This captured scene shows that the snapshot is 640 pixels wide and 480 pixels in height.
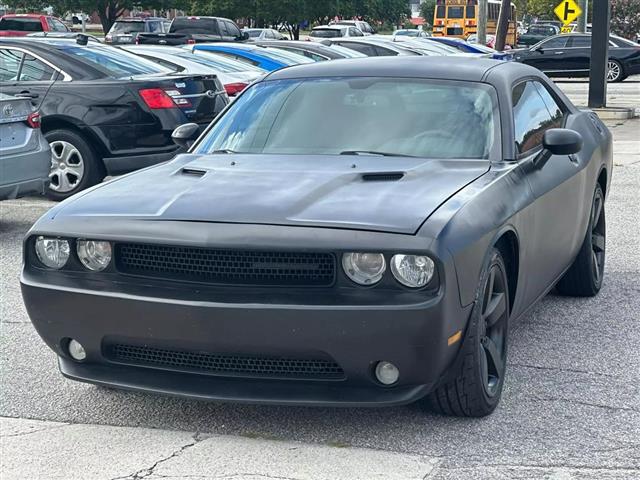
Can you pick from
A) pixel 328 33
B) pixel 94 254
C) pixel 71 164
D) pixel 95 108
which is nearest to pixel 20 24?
pixel 328 33

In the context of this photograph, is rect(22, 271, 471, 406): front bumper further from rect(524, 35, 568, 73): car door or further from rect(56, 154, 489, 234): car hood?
rect(524, 35, 568, 73): car door

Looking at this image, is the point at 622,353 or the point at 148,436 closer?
the point at 148,436

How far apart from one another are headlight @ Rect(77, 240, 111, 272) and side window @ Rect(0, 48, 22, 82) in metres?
7.07

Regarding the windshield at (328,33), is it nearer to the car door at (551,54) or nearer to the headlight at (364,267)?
the car door at (551,54)

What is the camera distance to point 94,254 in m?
4.66

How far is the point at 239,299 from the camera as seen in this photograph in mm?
4324

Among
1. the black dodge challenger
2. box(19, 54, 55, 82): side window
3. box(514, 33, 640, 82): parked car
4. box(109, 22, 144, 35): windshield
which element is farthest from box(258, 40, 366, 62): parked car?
box(109, 22, 144, 35): windshield

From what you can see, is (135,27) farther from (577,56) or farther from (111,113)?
(111,113)

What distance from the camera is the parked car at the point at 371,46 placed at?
23500mm

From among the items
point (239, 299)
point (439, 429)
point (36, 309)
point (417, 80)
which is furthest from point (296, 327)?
point (417, 80)

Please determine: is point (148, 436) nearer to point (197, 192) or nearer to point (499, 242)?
→ point (197, 192)

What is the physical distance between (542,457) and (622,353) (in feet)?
5.38

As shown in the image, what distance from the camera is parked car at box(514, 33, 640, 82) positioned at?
33594mm

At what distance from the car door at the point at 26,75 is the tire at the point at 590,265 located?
5.82 m
